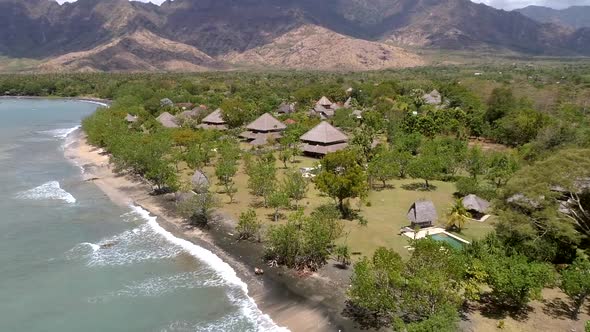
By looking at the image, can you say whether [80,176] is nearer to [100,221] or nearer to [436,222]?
[100,221]

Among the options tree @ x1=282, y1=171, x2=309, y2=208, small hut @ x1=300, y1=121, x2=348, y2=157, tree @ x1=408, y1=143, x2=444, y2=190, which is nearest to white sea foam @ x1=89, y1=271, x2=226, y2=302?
tree @ x1=282, y1=171, x2=309, y2=208

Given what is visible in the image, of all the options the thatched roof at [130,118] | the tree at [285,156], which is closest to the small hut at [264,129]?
the tree at [285,156]

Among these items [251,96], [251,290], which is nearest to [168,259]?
[251,290]

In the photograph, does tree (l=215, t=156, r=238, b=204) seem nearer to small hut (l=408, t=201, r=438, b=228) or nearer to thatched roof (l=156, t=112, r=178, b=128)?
small hut (l=408, t=201, r=438, b=228)

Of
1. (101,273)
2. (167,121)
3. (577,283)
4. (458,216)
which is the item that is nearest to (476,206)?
(458,216)

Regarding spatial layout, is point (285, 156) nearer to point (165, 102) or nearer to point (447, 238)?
point (447, 238)

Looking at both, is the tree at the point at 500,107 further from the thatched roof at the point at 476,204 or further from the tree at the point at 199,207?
the tree at the point at 199,207
